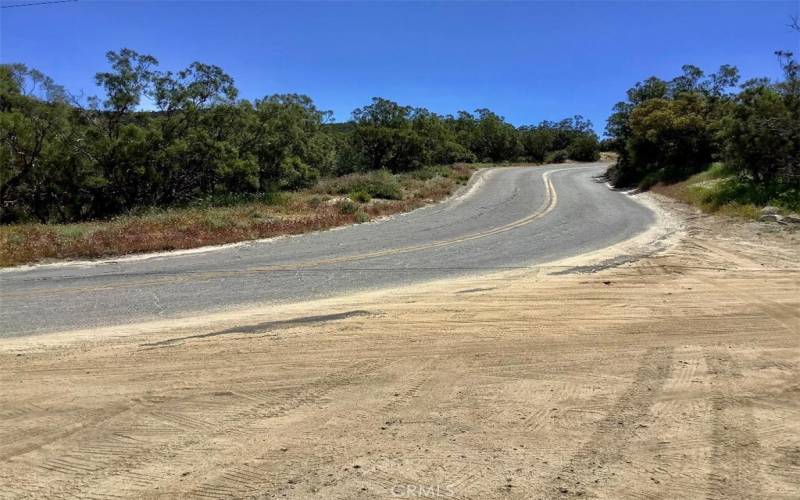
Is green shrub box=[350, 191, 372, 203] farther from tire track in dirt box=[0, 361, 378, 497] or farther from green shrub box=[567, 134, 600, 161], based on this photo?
green shrub box=[567, 134, 600, 161]

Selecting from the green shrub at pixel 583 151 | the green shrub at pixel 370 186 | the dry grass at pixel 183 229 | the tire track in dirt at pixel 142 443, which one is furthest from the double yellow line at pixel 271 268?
the green shrub at pixel 583 151

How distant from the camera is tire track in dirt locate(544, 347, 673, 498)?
3.32m

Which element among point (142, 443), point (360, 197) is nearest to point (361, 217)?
point (360, 197)

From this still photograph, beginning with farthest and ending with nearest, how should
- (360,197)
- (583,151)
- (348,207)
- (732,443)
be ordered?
(583,151) → (360,197) → (348,207) → (732,443)

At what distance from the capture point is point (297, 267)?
11242 mm

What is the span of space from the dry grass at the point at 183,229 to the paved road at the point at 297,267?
47.5 inches

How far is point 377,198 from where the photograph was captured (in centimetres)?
2723

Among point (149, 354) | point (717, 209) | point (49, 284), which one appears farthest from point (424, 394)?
point (717, 209)

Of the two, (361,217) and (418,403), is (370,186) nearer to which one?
(361,217)

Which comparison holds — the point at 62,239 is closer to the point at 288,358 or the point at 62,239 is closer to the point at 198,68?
the point at 288,358

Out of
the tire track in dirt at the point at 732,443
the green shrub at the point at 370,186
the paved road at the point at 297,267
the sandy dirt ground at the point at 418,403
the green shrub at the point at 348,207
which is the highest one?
the green shrub at the point at 370,186

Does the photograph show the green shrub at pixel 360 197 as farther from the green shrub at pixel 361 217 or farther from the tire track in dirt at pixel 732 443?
the tire track in dirt at pixel 732 443

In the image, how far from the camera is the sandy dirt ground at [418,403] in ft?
11.1

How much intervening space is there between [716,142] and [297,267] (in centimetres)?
2547
